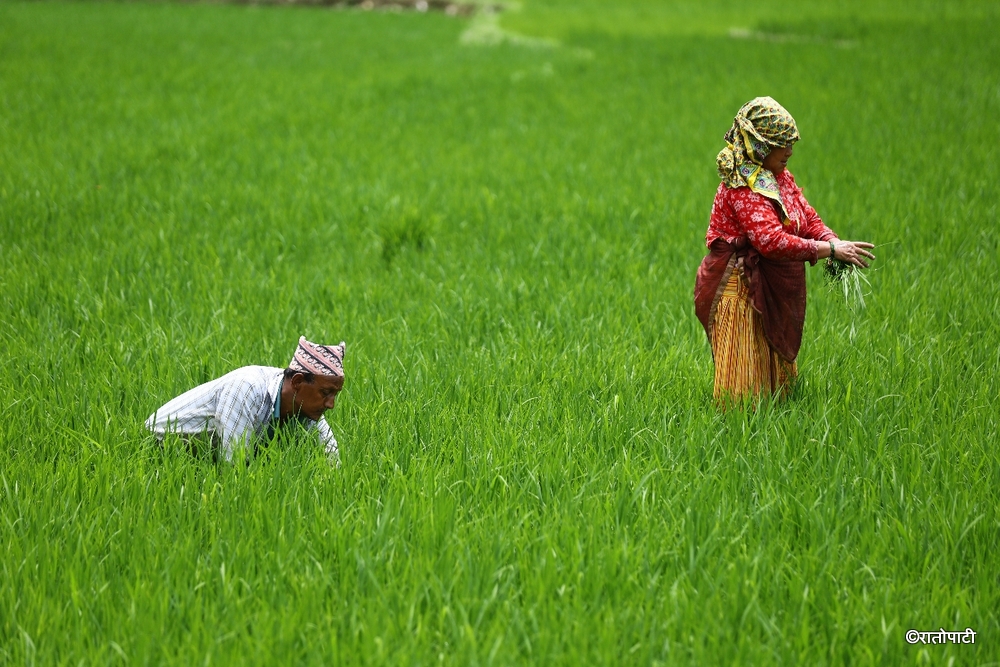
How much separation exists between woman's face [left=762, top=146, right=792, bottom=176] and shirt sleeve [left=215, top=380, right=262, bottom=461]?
6.19 feet

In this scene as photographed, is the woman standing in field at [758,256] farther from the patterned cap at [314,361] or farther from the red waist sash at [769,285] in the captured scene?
the patterned cap at [314,361]

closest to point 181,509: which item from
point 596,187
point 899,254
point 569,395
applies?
point 569,395

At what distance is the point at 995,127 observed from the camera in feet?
25.5

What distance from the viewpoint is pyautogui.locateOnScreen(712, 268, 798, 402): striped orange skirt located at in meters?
3.37

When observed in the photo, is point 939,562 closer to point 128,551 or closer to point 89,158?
point 128,551

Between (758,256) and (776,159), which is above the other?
(776,159)

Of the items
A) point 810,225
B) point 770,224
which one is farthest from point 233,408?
point 810,225

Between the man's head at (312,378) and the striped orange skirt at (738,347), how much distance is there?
4.59 ft

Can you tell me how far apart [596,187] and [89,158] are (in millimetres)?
3949

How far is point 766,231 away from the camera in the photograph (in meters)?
3.17

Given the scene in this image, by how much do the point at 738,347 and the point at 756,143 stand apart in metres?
0.72

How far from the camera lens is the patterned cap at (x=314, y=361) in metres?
2.78

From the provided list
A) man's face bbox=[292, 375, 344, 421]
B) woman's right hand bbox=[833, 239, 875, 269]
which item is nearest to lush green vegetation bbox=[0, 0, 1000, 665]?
man's face bbox=[292, 375, 344, 421]

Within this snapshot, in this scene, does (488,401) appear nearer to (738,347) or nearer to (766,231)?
(738,347)
